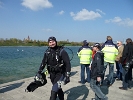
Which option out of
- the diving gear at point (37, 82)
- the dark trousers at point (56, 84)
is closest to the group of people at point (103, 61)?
the dark trousers at point (56, 84)

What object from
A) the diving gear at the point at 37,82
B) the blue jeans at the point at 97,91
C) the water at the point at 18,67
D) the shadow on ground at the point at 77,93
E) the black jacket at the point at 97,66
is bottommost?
the water at the point at 18,67

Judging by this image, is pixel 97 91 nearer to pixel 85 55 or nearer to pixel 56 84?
pixel 56 84

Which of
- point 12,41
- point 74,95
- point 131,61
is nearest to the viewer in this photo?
point 74,95

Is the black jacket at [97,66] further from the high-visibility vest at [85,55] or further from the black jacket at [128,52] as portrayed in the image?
the high-visibility vest at [85,55]

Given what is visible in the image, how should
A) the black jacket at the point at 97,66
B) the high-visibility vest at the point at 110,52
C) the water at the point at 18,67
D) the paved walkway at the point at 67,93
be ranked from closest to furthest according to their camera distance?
the black jacket at the point at 97,66 → the paved walkway at the point at 67,93 → the high-visibility vest at the point at 110,52 → the water at the point at 18,67

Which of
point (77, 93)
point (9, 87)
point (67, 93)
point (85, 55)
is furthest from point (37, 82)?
point (85, 55)

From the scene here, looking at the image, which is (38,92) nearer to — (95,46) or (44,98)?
(44,98)

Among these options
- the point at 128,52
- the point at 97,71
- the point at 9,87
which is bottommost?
the point at 9,87

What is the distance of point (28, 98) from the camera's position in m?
5.35

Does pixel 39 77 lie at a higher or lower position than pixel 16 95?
higher

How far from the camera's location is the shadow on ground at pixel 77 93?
5.57m

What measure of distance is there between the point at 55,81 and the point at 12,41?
4252 inches

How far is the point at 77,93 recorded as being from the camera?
6.04 m

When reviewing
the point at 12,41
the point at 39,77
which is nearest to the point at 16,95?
the point at 39,77
